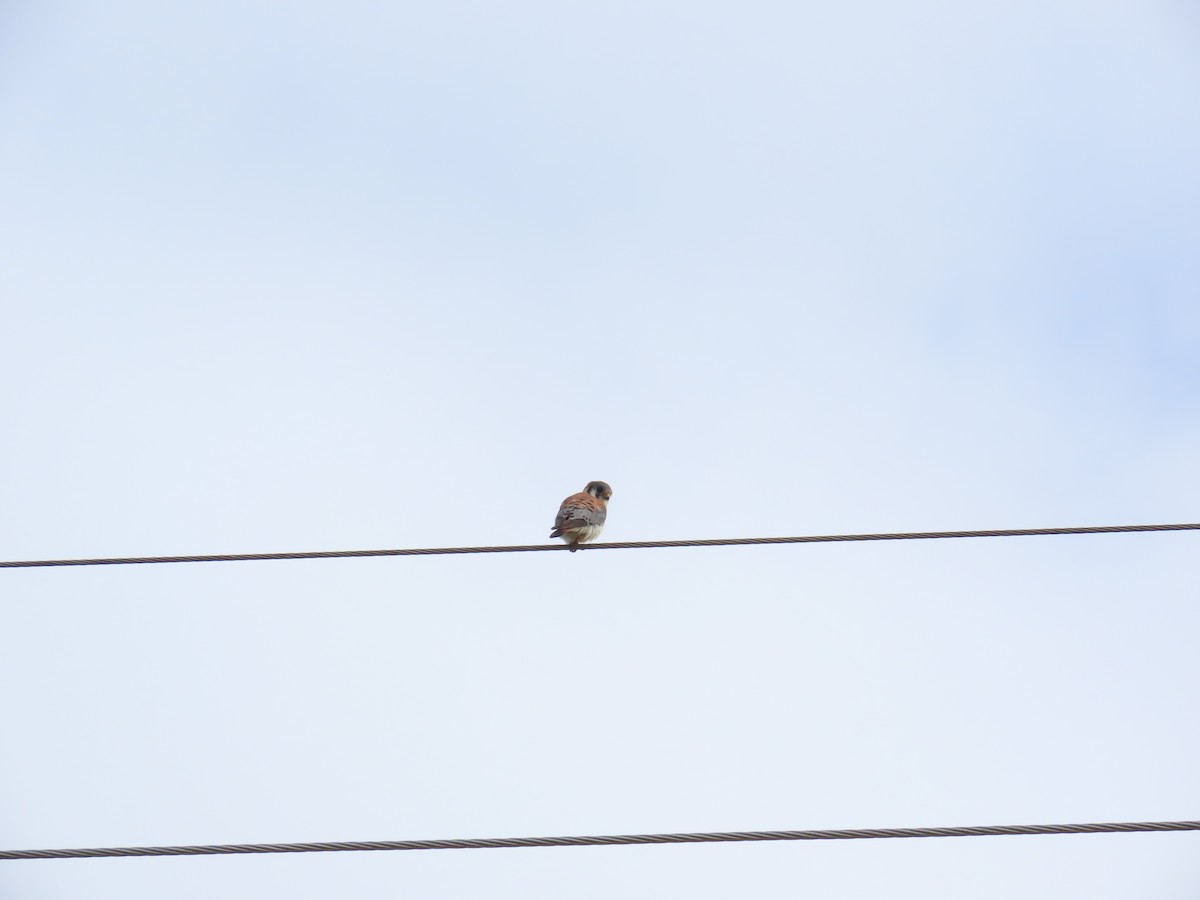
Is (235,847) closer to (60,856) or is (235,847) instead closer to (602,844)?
(60,856)

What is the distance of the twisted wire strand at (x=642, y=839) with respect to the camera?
507 cm

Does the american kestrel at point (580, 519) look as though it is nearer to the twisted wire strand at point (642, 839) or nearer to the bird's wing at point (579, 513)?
the bird's wing at point (579, 513)

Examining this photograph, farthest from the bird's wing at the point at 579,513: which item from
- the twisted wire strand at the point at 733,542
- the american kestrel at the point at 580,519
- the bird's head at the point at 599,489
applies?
the twisted wire strand at the point at 733,542

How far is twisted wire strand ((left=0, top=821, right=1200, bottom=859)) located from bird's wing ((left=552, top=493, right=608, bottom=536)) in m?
5.55

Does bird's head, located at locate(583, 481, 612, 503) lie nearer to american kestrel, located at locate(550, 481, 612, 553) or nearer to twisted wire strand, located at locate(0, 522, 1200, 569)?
american kestrel, located at locate(550, 481, 612, 553)

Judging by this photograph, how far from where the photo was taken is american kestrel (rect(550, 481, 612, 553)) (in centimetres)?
1077

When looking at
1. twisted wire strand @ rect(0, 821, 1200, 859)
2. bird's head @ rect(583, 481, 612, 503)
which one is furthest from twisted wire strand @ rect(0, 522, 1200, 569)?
bird's head @ rect(583, 481, 612, 503)

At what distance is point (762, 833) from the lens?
5066 mm

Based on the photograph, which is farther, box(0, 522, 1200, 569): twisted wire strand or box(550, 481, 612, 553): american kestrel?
box(550, 481, 612, 553): american kestrel

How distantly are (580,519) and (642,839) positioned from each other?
5.68 meters

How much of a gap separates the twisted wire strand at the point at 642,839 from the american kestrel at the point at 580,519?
5195 millimetres

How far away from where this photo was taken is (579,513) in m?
11.0

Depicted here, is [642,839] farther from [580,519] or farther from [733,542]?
[580,519]

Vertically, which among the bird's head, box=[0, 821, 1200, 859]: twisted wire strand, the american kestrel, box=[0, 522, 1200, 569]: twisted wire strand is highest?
the bird's head
